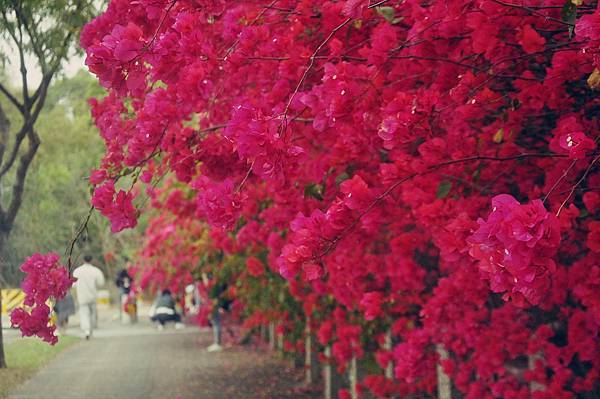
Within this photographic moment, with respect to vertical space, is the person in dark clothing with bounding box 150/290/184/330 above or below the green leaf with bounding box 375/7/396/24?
below

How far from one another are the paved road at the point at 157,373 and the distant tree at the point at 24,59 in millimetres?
1277

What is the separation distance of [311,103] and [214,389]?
7445 mm

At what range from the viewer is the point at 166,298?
22.1 meters

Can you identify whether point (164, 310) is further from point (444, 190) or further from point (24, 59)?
point (444, 190)

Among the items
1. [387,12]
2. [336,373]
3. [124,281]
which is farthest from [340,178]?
[124,281]

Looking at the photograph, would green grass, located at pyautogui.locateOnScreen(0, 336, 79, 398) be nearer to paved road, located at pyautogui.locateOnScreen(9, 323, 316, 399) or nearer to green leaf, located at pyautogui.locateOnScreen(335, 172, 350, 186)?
paved road, located at pyautogui.locateOnScreen(9, 323, 316, 399)

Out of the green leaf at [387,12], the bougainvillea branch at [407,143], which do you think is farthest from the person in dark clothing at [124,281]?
the green leaf at [387,12]

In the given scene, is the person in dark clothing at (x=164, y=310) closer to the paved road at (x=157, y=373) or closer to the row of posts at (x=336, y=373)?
the paved road at (x=157, y=373)

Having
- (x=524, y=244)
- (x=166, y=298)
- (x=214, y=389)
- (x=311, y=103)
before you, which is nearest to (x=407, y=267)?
(x=311, y=103)

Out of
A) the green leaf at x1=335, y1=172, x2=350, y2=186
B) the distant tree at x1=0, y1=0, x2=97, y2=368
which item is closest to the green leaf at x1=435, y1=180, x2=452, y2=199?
the green leaf at x1=335, y1=172, x2=350, y2=186

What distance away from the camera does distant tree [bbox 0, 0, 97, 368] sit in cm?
561

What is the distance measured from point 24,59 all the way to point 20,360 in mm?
1887

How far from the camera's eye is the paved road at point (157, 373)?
653 centimetres

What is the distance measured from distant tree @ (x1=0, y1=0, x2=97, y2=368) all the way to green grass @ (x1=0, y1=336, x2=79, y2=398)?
2.23ft
